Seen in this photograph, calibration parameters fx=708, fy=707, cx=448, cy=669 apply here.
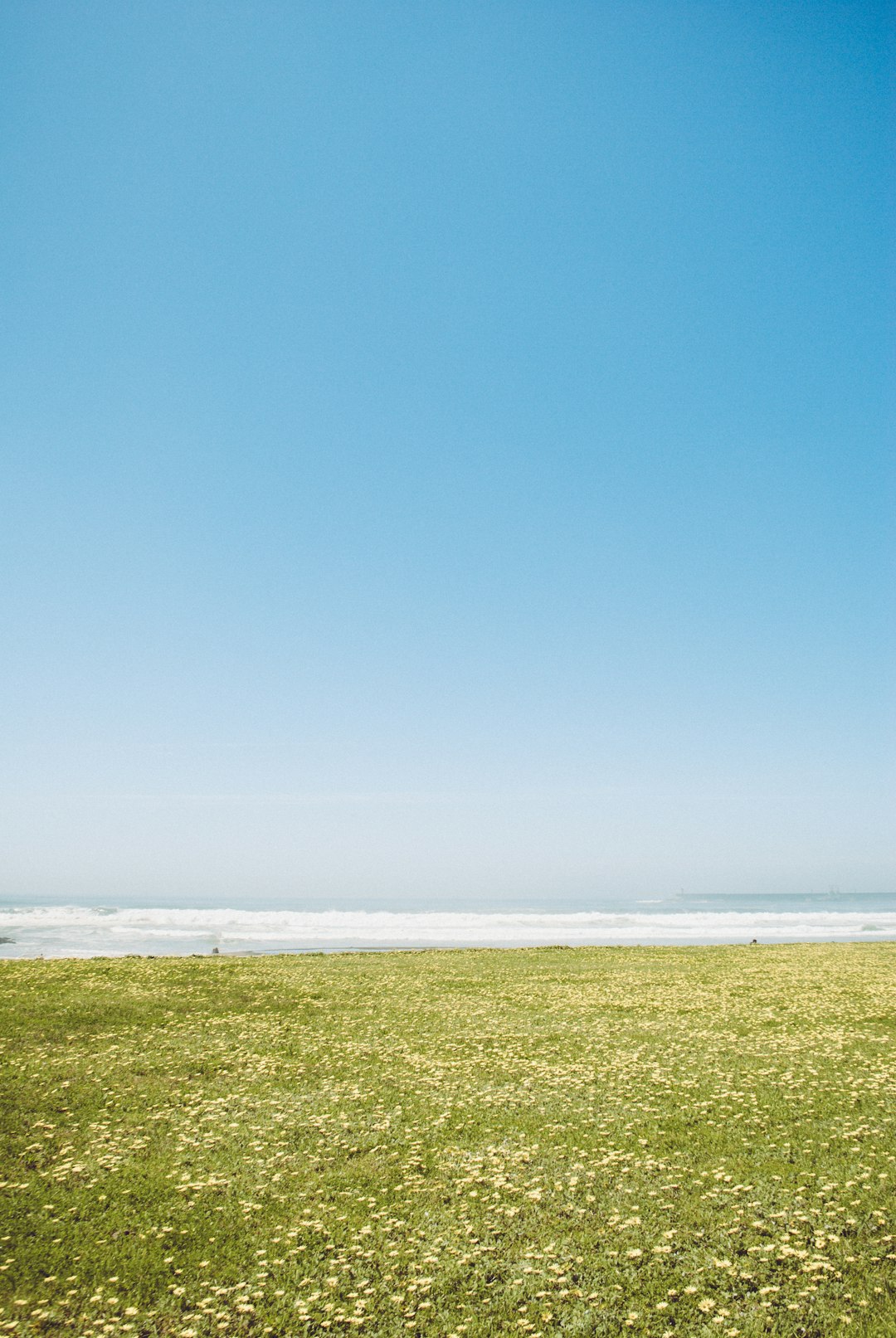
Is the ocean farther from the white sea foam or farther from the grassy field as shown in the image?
the grassy field

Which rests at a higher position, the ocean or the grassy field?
the grassy field

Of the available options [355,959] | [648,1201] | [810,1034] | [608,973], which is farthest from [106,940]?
[648,1201]

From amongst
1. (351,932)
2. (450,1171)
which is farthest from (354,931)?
(450,1171)

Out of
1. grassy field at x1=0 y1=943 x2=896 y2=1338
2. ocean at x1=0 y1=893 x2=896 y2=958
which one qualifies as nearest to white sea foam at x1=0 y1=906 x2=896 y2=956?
ocean at x1=0 y1=893 x2=896 y2=958

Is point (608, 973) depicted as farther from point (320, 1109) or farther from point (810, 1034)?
point (320, 1109)

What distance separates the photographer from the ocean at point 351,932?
155 feet

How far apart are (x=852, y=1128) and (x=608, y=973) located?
1730cm

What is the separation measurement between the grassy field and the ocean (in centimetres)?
2823

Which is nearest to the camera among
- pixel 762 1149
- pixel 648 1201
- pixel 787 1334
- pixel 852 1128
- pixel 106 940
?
pixel 787 1334

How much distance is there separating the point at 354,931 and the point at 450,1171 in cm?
5540

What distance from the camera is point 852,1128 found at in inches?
436

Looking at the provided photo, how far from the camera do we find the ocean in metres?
47.4

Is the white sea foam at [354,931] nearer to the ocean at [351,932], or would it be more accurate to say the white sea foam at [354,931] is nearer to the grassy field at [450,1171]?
the ocean at [351,932]

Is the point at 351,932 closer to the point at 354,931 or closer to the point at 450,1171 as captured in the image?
the point at 354,931
